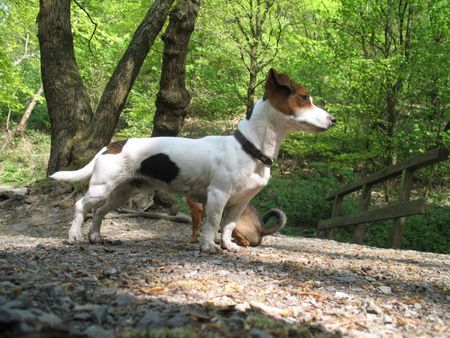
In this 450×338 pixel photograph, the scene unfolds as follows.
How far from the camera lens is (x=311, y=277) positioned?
3750 mm

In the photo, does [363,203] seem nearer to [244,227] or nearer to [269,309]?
[244,227]

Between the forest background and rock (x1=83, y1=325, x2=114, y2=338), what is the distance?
27.3ft

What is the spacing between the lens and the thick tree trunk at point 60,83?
7.89 m

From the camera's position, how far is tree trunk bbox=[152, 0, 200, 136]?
822cm

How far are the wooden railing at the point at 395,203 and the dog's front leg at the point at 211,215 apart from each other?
308 cm

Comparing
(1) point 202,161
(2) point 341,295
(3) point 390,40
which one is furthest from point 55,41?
(3) point 390,40

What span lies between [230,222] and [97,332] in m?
3.48

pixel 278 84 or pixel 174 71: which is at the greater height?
pixel 174 71

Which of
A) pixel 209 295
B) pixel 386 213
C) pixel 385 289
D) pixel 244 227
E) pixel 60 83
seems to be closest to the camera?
pixel 209 295

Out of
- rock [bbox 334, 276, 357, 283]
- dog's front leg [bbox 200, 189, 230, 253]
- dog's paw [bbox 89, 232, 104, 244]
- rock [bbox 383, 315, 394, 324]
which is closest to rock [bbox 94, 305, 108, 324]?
rock [bbox 383, 315, 394, 324]

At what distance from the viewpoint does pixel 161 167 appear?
4832mm

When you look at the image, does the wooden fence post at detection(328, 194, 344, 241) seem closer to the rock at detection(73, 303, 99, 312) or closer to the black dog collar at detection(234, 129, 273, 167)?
the black dog collar at detection(234, 129, 273, 167)

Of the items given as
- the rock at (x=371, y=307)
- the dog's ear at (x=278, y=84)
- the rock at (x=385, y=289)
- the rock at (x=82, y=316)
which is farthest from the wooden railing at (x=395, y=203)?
the rock at (x=82, y=316)

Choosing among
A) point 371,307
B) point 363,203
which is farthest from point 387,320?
point 363,203
